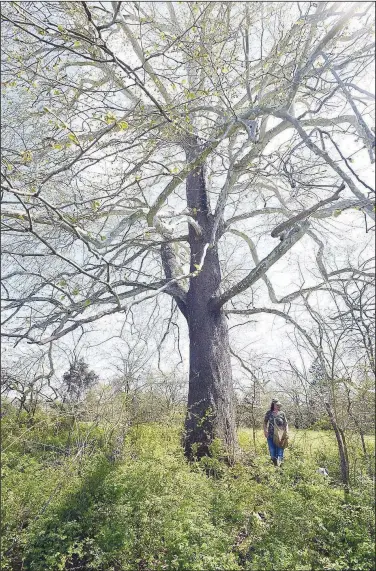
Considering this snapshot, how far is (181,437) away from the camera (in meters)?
5.79

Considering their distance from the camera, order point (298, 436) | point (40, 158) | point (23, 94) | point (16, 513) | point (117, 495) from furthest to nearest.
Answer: point (298, 436)
point (23, 94)
point (40, 158)
point (117, 495)
point (16, 513)

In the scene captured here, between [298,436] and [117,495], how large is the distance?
4.50m

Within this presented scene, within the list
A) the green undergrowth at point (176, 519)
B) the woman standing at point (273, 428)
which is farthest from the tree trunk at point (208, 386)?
the green undergrowth at point (176, 519)

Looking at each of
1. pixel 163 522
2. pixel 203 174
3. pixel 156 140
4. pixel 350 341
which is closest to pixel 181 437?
pixel 163 522

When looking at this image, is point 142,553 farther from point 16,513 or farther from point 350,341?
point 350,341

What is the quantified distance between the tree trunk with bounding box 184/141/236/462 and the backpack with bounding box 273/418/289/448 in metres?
0.97

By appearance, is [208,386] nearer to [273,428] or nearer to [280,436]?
[273,428]

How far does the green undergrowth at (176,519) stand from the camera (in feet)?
9.32

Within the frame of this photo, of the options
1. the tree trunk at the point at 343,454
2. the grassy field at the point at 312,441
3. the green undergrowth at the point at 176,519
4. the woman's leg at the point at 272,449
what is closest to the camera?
the green undergrowth at the point at 176,519

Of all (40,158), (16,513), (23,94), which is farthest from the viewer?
(23,94)

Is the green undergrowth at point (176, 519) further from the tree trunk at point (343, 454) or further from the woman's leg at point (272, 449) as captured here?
the woman's leg at point (272, 449)

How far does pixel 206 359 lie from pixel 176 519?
2.89m

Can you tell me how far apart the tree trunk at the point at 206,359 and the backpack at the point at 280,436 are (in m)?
0.97

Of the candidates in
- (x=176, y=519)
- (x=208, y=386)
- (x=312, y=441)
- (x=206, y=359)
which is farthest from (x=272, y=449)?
(x=176, y=519)
